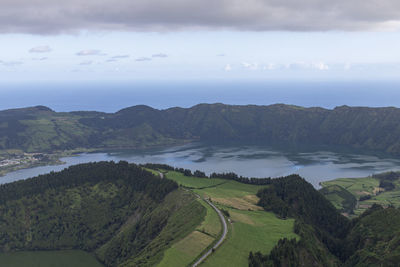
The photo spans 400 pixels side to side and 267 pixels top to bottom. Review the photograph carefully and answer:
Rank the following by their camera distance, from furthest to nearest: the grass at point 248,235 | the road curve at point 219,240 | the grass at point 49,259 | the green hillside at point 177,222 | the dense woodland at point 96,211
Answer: the grass at point 49,259 → the dense woodland at point 96,211 → the green hillside at point 177,222 → the grass at point 248,235 → the road curve at point 219,240

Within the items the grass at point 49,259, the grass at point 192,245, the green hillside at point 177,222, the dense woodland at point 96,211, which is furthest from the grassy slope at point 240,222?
the grass at point 49,259

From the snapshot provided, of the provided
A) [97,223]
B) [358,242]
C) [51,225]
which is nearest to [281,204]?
[358,242]

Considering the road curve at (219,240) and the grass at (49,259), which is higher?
the road curve at (219,240)

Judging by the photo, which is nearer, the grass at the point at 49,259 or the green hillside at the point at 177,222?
the green hillside at the point at 177,222

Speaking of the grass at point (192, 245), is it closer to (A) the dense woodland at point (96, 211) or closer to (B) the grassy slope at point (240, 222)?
(B) the grassy slope at point (240, 222)

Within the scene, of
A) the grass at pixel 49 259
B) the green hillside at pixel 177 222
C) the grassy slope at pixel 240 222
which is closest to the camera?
the grassy slope at pixel 240 222

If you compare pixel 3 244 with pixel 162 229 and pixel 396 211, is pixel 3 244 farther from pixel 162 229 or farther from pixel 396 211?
pixel 396 211
